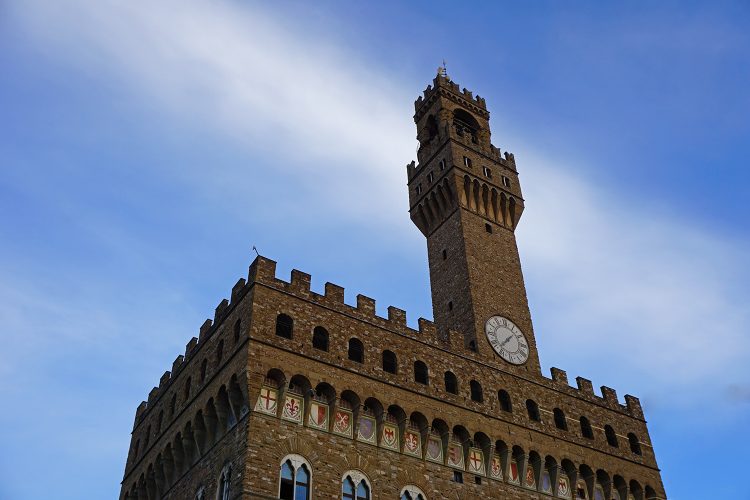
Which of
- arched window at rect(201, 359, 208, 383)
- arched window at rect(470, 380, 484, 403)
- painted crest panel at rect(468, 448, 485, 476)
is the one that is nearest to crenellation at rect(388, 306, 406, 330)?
arched window at rect(470, 380, 484, 403)

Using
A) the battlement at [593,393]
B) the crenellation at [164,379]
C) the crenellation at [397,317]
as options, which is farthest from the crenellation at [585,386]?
the crenellation at [164,379]

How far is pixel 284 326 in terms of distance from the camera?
29.4m

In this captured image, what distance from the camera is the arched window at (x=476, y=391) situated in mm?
33094

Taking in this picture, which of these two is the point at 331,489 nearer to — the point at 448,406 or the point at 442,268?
the point at 448,406

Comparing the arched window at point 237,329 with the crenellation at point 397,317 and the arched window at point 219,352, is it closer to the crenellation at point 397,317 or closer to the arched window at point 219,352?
the arched window at point 219,352

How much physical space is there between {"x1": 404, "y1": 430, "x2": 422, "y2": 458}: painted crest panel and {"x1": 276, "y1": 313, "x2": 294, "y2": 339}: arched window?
6.11m

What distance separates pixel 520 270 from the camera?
41.2 metres

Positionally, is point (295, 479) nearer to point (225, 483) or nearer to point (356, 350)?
point (225, 483)

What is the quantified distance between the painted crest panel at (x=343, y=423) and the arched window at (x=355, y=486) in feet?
4.97

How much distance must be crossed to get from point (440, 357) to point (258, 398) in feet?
30.4

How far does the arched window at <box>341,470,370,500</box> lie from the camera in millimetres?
27078

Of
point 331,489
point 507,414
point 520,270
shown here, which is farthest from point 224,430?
point 520,270

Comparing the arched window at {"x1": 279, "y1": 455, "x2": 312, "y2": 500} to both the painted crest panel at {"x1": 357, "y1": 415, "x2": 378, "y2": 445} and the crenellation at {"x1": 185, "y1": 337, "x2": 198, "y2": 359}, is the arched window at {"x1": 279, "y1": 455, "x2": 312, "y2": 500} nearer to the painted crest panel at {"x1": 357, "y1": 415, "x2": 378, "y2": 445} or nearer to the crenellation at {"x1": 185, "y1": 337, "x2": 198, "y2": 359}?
the painted crest panel at {"x1": 357, "y1": 415, "x2": 378, "y2": 445}

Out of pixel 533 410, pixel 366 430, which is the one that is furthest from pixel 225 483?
pixel 533 410
